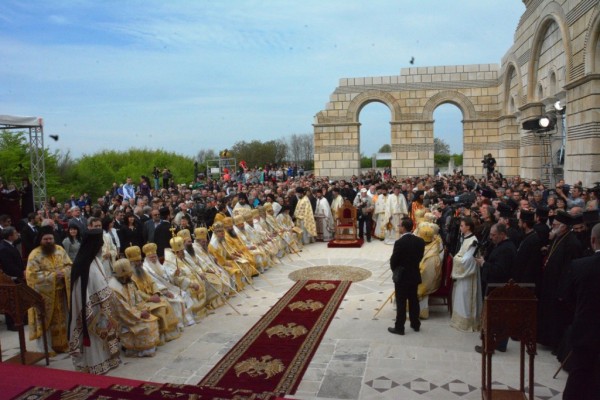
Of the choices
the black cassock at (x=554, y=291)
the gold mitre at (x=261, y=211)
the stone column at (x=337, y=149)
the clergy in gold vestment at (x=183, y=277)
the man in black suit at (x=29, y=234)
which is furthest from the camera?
the stone column at (x=337, y=149)

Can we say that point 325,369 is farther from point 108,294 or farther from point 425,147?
point 425,147

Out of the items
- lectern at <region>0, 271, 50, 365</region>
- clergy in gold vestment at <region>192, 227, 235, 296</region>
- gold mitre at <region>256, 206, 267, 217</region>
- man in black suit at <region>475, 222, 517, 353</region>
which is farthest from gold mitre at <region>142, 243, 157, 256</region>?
gold mitre at <region>256, 206, 267, 217</region>

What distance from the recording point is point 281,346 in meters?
7.21

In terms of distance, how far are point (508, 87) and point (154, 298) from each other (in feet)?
67.4

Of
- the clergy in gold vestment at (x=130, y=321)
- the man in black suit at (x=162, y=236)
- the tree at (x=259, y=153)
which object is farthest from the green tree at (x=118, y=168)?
the clergy in gold vestment at (x=130, y=321)

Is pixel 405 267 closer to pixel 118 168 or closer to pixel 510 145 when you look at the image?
pixel 510 145

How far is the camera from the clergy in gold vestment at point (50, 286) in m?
7.23

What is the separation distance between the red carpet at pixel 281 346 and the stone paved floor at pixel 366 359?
16 cm

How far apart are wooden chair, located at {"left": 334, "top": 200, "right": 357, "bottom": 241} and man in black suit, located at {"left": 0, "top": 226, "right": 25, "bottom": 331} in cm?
923

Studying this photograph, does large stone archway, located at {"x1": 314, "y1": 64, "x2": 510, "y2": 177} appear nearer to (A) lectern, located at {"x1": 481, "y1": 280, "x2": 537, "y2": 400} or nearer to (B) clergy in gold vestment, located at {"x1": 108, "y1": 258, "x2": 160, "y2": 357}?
(B) clergy in gold vestment, located at {"x1": 108, "y1": 258, "x2": 160, "y2": 357}

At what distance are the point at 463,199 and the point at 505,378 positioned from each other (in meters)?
5.80

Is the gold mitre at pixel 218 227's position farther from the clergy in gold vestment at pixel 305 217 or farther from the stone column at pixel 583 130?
the stone column at pixel 583 130

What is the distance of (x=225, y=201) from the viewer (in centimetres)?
1462

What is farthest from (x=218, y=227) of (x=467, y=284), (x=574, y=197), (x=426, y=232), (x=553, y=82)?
(x=553, y=82)
